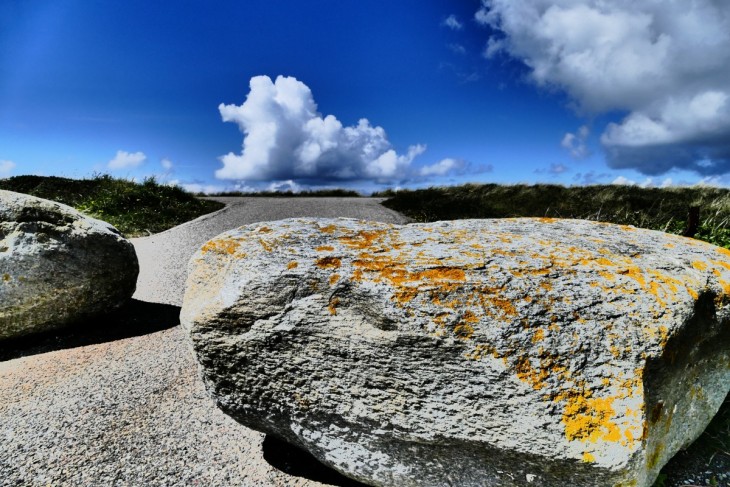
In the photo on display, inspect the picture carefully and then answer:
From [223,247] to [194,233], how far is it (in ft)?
32.2

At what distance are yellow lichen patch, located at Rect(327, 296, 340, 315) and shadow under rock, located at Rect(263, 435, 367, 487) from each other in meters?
1.60

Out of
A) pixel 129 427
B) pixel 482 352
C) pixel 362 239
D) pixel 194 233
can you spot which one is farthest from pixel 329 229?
pixel 194 233

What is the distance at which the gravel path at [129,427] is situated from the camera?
375cm

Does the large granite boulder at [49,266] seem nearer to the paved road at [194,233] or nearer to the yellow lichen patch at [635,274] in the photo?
the paved road at [194,233]

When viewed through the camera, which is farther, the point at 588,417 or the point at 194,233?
the point at 194,233

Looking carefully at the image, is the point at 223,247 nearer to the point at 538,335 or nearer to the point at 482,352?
the point at 482,352

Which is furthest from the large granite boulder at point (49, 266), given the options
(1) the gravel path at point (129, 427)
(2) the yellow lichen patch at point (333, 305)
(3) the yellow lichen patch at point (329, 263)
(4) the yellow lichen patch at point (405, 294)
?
(4) the yellow lichen patch at point (405, 294)

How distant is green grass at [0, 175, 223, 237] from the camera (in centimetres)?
1530

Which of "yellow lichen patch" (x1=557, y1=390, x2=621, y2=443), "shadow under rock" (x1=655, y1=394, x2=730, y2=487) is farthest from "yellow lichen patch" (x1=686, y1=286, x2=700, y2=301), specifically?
"shadow under rock" (x1=655, y1=394, x2=730, y2=487)

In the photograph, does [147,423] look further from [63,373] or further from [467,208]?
[467,208]

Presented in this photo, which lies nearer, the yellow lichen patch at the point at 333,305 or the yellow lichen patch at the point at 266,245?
the yellow lichen patch at the point at 333,305

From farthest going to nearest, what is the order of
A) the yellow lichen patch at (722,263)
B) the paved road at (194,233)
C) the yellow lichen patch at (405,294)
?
1. the paved road at (194,233)
2. the yellow lichen patch at (722,263)
3. the yellow lichen patch at (405,294)

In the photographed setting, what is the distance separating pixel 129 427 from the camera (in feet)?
14.4

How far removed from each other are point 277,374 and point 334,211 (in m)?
12.9
